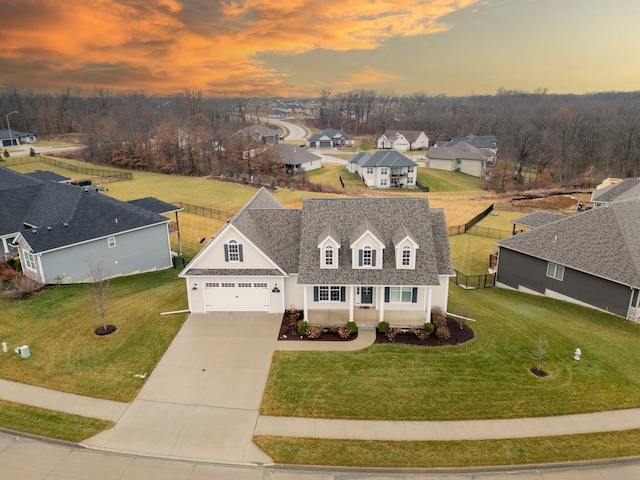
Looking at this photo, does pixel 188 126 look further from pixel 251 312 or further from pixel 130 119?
pixel 251 312

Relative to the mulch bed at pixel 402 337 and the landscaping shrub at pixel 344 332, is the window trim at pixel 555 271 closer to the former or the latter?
the mulch bed at pixel 402 337

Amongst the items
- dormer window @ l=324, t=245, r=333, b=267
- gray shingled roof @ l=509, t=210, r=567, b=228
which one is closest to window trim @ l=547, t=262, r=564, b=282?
gray shingled roof @ l=509, t=210, r=567, b=228

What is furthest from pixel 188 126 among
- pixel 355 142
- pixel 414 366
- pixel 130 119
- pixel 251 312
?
pixel 414 366

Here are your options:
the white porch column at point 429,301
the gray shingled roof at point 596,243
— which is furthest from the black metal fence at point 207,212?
the white porch column at point 429,301

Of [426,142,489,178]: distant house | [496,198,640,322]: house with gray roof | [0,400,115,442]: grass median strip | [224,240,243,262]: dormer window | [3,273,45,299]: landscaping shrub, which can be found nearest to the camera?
[0,400,115,442]: grass median strip

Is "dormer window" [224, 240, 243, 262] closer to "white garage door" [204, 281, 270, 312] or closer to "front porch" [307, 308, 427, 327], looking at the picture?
"white garage door" [204, 281, 270, 312]

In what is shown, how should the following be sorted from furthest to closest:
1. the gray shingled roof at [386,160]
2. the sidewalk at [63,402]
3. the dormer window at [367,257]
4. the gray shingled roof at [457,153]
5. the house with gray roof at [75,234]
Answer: the gray shingled roof at [457,153]
the gray shingled roof at [386,160]
the house with gray roof at [75,234]
the dormer window at [367,257]
the sidewalk at [63,402]
